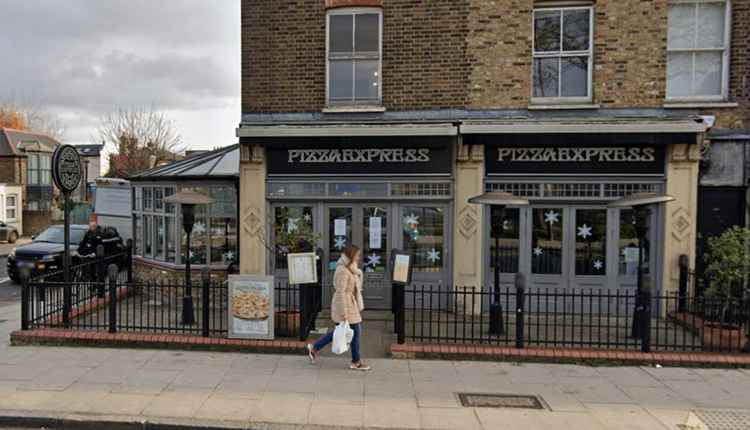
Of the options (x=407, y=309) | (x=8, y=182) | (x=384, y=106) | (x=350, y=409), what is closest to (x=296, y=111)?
(x=384, y=106)

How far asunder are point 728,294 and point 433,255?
479 centimetres

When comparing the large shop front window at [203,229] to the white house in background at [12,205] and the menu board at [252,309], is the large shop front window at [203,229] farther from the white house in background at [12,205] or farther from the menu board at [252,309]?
the white house in background at [12,205]

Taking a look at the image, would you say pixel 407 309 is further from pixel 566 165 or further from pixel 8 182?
pixel 8 182

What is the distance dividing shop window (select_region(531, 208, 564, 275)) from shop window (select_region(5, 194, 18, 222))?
114ft

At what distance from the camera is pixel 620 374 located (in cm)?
632

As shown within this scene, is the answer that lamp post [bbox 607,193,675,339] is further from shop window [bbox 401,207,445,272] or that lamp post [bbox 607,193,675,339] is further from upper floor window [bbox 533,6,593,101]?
shop window [bbox 401,207,445,272]

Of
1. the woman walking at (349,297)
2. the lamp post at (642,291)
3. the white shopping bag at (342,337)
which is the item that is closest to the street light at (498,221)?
the lamp post at (642,291)

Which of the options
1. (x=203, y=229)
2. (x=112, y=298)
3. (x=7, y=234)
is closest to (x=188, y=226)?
(x=112, y=298)

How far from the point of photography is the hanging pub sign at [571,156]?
895 centimetres

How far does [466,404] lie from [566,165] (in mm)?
5555

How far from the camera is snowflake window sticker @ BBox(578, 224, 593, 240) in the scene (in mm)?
9438

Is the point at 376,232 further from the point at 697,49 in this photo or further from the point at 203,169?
the point at 697,49

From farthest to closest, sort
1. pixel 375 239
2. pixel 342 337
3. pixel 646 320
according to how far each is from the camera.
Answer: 1. pixel 375 239
2. pixel 646 320
3. pixel 342 337

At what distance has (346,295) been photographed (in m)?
6.29
